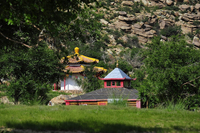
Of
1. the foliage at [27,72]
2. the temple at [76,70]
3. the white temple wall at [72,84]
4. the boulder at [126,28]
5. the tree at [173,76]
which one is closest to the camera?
the tree at [173,76]

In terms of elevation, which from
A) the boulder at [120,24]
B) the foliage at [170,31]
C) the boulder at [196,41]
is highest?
the boulder at [120,24]

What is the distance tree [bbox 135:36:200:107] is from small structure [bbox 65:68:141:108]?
5.72m

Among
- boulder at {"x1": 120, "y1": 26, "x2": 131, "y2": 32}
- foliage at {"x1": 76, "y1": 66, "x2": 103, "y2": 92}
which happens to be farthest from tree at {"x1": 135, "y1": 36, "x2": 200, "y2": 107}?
boulder at {"x1": 120, "y1": 26, "x2": 131, "y2": 32}

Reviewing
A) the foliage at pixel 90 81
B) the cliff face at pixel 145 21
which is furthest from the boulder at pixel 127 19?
the foliage at pixel 90 81

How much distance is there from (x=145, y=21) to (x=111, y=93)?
326 feet

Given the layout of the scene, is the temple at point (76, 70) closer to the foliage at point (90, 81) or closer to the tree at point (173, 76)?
the foliage at point (90, 81)

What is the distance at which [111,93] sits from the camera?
27.8 meters

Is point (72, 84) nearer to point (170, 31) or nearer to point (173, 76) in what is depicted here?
point (173, 76)

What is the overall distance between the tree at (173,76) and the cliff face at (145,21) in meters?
72.4

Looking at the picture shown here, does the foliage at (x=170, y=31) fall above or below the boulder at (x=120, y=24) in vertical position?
below

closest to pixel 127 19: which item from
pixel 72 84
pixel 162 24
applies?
pixel 162 24

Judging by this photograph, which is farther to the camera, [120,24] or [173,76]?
[120,24]

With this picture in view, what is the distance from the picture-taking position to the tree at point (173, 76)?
2017 cm

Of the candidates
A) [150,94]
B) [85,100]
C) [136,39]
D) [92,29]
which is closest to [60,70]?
[85,100]
